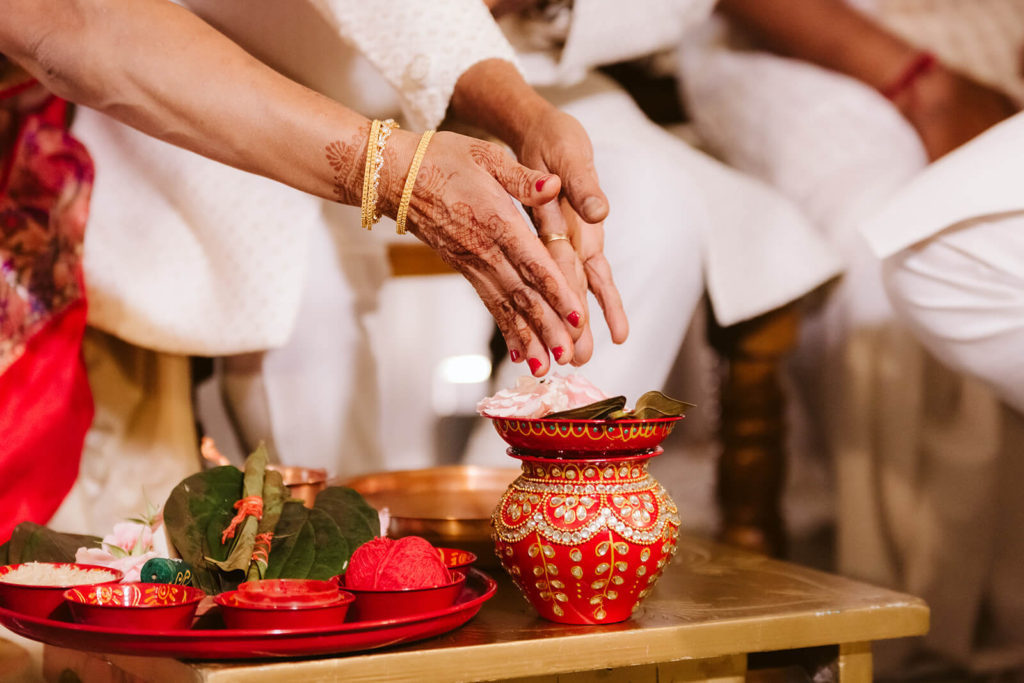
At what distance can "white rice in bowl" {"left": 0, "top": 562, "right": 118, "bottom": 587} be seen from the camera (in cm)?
67

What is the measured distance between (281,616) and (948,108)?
1287 mm

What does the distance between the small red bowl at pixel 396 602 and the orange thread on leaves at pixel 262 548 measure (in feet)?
0.35

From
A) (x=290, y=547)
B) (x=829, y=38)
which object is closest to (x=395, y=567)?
(x=290, y=547)

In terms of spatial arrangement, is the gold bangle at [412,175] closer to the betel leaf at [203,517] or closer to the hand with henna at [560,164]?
the hand with henna at [560,164]

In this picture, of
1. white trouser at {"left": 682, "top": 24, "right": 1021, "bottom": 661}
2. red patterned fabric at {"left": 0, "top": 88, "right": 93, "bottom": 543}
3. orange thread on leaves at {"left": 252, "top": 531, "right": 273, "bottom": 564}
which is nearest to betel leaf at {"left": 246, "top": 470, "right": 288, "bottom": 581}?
orange thread on leaves at {"left": 252, "top": 531, "right": 273, "bottom": 564}

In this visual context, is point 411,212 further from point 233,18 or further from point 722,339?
point 722,339

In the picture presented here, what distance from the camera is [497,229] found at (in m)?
0.80

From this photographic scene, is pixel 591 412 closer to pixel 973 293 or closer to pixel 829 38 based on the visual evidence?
pixel 973 293

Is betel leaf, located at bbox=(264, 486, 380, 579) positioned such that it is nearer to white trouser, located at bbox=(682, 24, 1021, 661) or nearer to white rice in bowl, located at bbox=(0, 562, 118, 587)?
white rice in bowl, located at bbox=(0, 562, 118, 587)

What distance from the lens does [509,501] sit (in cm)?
73

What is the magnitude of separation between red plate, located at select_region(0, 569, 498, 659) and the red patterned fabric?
1.55 feet

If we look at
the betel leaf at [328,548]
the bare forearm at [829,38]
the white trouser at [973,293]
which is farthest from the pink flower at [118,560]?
the bare forearm at [829,38]

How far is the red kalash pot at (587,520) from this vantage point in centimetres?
68

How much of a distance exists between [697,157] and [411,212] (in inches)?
27.0
